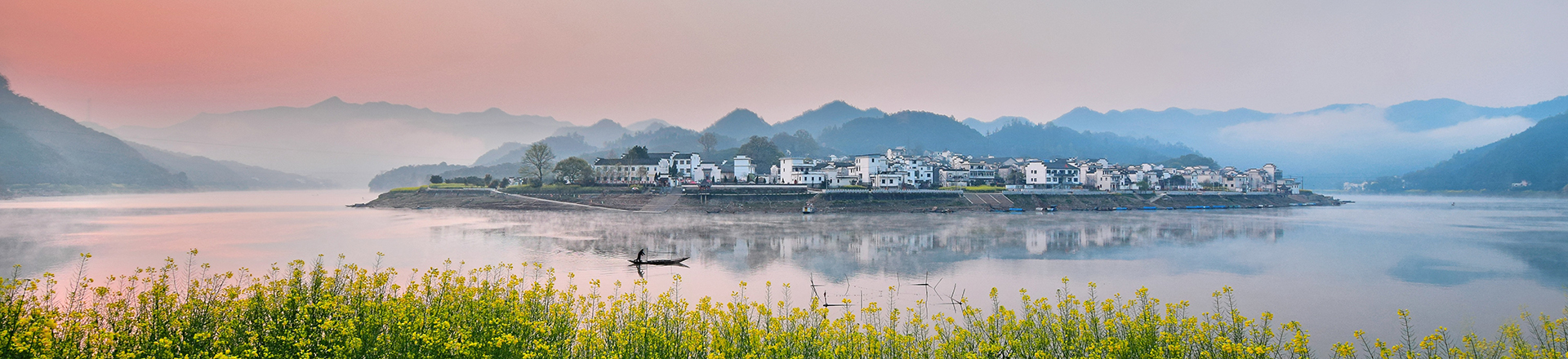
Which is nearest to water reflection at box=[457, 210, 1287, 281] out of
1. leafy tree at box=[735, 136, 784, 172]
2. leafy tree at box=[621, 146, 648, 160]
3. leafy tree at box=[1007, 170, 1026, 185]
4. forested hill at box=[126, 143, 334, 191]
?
leafy tree at box=[621, 146, 648, 160]

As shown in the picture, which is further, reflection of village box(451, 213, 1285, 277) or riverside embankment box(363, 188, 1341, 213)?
riverside embankment box(363, 188, 1341, 213)

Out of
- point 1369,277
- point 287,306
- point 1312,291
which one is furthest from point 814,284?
point 1369,277

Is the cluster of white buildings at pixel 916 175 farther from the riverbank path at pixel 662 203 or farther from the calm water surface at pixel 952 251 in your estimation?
the calm water surface at pixel 952 251

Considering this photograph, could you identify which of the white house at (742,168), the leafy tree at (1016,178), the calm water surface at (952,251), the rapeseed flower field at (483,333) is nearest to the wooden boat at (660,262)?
the calm water surface at (952,251)

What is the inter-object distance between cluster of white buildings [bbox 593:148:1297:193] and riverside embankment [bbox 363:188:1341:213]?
17.8 ft

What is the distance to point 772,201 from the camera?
168ft

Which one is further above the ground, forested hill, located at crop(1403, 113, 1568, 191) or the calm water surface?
forested hill, located at crop(1403, 113, 1568, 191)

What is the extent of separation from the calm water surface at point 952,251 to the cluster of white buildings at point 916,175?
19338mm

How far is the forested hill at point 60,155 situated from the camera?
7125 cm

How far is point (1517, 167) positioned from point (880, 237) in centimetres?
12951

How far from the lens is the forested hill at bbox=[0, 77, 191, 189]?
7125 cm

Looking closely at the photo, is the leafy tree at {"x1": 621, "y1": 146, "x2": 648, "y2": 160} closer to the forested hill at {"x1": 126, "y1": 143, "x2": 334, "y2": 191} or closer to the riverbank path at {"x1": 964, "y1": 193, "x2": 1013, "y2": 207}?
the riverbank path at {"x1": 964, "y1": 193, "x2": 1013, "y2": 207}

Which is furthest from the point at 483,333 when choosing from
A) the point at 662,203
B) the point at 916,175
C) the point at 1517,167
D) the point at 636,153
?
the point at 1517,167

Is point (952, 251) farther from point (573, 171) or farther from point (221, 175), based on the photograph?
point (221, 175)
